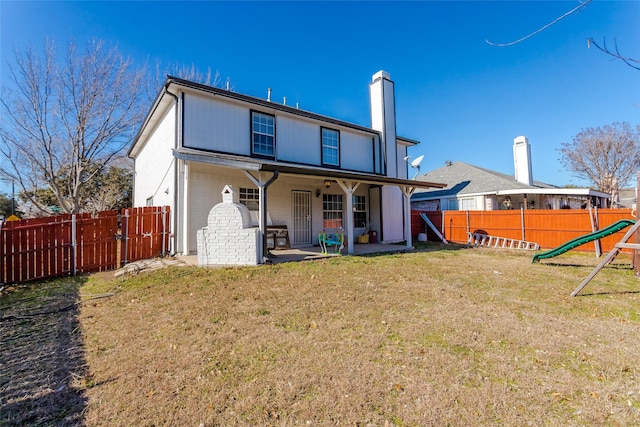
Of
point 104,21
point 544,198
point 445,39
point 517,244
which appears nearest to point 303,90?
point 445,39

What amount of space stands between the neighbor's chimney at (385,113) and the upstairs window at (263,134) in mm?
5637

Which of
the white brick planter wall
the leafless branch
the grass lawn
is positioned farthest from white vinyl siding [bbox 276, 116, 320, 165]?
the leafless branch

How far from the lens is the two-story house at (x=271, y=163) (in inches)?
357

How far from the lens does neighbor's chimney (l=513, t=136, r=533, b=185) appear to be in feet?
62.0

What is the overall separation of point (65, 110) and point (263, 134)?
13487mm

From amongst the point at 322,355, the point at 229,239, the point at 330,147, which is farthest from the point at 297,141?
the point at 322,355

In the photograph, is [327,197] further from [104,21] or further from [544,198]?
[544,198]

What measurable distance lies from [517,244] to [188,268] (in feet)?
43.0

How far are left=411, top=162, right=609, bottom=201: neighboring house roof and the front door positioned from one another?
945cm

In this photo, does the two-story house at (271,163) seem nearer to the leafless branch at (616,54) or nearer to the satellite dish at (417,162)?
the satellite dish at (417,162)

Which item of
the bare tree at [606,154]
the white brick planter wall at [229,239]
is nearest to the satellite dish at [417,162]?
the white brick planter wall at [229,239]

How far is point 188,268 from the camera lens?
7293 millimetres

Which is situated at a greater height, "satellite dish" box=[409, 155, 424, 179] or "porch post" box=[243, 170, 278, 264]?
"satellite dish" box=[409, 155, 424, 179]

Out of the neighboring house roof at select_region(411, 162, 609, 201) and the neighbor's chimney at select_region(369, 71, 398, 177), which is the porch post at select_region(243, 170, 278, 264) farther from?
the neighboring house roof at select_region(411, 162, 609, 201)
